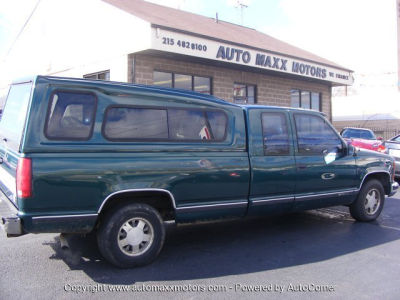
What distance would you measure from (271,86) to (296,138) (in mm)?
10330

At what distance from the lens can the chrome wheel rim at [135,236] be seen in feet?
14.3

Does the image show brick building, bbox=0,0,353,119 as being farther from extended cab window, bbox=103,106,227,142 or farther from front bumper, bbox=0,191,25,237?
front bumper, bbox=0,191,25,237

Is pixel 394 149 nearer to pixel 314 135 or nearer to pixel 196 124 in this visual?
pixel 314 135

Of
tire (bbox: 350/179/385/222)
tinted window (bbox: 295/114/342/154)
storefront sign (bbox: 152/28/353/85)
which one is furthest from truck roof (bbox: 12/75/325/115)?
storefront sign (bbox: 152/28/353/85)

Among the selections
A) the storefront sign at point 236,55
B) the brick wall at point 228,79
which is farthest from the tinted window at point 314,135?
the brick wall at point 228,79

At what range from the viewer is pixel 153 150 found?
4449mm

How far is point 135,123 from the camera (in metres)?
4.47

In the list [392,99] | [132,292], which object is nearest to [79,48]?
[132,292]

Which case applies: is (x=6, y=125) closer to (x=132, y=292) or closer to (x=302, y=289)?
(x=132, y=292)

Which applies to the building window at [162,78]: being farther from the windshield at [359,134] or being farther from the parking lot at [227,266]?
the windshield at [359,134]

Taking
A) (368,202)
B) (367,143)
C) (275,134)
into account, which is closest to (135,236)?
(275,134)

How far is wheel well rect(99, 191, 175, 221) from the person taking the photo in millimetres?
4328

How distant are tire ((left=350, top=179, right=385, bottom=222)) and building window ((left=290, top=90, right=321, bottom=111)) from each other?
34.4ft

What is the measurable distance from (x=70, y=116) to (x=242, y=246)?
2.83 metres
